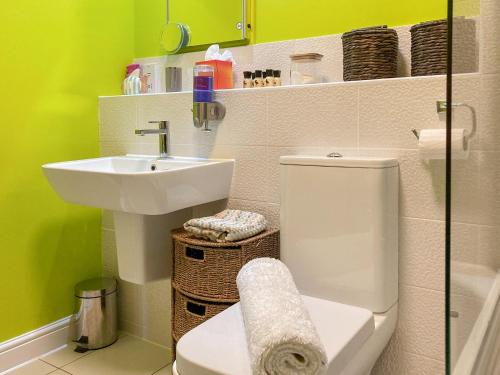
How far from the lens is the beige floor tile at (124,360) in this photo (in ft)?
6.00

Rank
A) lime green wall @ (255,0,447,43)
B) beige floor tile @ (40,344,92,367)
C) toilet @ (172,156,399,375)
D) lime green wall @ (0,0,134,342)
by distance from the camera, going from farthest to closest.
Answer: beige floor tile @ (40,344,92,367) → lime green wall @ (0,0,134,342) → lime green wall @ (255,0,447,43) → toilet @ (172,156,399,375)

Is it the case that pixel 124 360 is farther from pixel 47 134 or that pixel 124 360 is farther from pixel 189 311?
pixel 47 134

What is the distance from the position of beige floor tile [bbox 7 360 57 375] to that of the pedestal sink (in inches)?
22.6

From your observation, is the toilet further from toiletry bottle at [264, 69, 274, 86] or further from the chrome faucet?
the chrome faucet

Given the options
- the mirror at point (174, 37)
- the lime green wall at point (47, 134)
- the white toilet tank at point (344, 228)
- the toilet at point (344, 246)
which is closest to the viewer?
the toilet at point (344, 246)

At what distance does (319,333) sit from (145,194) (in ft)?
2.21

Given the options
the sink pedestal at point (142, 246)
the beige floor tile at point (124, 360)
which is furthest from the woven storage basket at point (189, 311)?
the beige floor tile at point (124, 360)

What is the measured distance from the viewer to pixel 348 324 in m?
1.11

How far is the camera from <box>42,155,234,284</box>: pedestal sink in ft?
4.53

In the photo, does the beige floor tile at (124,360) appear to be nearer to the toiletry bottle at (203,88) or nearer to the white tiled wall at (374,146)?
the white tiled wall at (374,146)

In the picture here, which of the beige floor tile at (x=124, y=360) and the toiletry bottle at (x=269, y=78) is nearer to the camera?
the toiletry bottle at (x=269, y=78)

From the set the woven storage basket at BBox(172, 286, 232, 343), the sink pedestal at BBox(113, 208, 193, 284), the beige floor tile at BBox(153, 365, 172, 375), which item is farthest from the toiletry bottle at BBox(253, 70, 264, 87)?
the beige floor tile at BBox(153, 365, 172, 375)

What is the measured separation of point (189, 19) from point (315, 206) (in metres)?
1.21

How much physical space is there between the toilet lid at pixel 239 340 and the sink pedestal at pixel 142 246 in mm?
561
